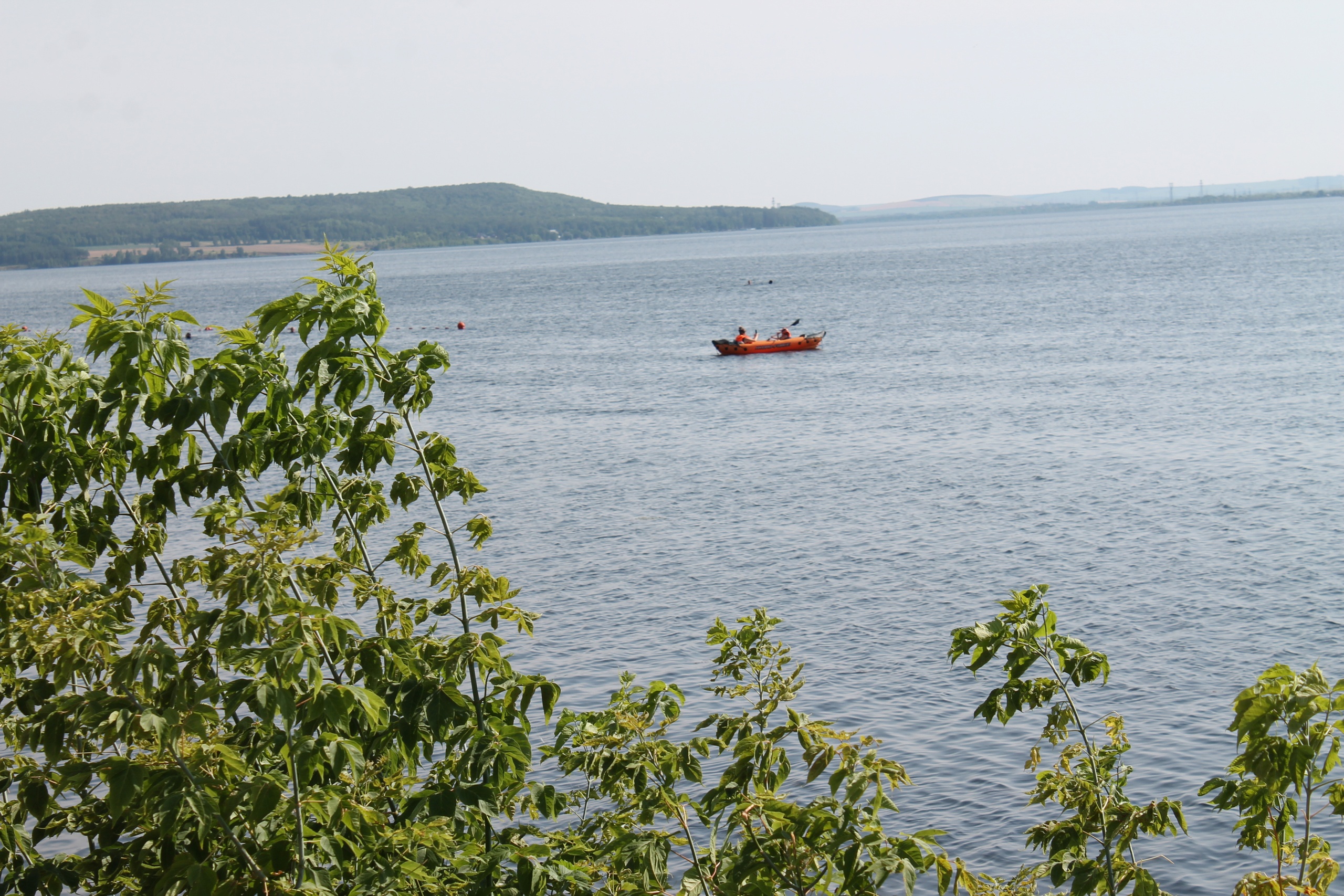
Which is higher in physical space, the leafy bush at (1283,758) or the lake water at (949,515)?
the leafy bush at (1283,758)

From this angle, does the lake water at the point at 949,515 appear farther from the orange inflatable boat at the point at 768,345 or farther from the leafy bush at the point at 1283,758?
the leafy bush at the point at 1283,758

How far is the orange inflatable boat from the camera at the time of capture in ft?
222

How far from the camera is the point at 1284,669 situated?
15.1ft

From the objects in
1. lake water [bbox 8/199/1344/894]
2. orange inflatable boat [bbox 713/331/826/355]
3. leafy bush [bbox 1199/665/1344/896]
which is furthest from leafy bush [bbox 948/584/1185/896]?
orange inflatable boat [bbox 713/331/826/355]

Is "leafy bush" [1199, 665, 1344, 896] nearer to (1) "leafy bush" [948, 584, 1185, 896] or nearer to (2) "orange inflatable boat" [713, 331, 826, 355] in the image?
(1) "leafy bush" [948, 584, 1185, 896]

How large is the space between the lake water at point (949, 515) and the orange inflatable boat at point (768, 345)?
0.80 meters

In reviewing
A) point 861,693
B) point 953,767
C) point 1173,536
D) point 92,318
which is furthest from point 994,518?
point 92,318

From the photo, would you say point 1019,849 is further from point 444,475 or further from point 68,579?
point 68,579

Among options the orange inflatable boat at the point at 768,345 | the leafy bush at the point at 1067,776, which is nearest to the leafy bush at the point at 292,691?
the leafy bush at the point at 1067,776

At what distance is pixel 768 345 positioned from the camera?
224 feet

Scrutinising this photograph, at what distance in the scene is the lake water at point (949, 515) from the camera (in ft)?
60.2

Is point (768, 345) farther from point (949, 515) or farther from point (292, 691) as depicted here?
point (292, 691)

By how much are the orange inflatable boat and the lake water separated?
2.62 ft

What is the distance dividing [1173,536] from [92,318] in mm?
26141
